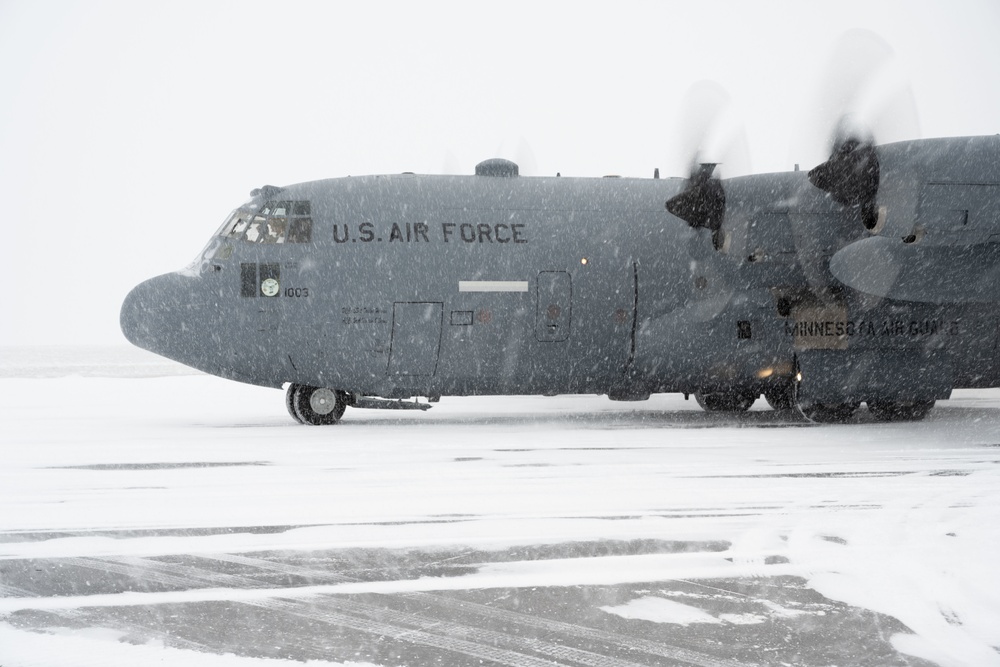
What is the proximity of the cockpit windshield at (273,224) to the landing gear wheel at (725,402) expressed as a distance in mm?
8519

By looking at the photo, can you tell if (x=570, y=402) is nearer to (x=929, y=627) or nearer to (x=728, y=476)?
(x=728, y=476)

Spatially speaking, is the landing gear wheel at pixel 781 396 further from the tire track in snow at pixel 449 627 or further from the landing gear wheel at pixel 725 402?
the tire track in snow at pixel 449 627

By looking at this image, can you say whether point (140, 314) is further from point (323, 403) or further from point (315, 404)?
point (323, 403)

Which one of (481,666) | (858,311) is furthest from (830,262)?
(481,666)

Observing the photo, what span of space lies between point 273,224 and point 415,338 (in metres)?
2.97

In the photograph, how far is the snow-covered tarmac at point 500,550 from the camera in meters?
4.58

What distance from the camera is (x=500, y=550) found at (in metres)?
6.52

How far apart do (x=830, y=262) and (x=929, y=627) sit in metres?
9.78

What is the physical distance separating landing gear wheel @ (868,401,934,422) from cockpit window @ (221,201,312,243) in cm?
1015

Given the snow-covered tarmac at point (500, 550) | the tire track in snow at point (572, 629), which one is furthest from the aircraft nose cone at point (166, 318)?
the tire track in snow at point (572, 629)

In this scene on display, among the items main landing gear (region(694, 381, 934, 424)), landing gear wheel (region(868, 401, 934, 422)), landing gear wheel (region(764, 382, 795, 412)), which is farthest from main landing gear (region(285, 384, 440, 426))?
landing gear wheel (region(868, 401, 934, 422))

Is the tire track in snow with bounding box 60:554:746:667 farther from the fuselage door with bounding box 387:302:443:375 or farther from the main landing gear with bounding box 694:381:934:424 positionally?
the main landing gear with bounding box 694:381:934:424

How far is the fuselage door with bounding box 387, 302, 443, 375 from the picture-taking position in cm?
1420

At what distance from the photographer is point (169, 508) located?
8039mm
